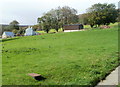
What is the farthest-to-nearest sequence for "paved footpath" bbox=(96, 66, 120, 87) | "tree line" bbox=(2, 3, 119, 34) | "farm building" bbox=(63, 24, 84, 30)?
"farm building" bbox=(63, 24, 84, 30) → "tree line" bbox=(2, 3, 119, 34) → "paved footpath" bbox=(96, 66, 120, 87)

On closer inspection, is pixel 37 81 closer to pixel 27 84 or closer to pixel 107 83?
pixel 27 84

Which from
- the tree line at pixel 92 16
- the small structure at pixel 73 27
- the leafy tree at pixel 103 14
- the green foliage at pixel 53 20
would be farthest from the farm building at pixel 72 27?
the leafy tree at pixel 103 14

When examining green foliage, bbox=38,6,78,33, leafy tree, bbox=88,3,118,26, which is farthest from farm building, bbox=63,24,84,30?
leafy tree, bbox=88,3,118,26

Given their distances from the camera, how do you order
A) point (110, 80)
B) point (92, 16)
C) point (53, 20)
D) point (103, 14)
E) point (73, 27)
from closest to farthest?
point (110, 80)
point (103, 14)
point (92, 16)
point (53, 20)
point (73, 27)

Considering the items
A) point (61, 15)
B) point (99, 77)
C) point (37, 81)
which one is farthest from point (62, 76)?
point (61, 15)

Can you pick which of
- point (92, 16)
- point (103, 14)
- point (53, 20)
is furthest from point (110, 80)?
point (53, 20)

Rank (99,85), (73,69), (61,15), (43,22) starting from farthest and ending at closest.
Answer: (43,22), (61,15), (73,69), (99,85)

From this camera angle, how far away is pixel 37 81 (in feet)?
10.9

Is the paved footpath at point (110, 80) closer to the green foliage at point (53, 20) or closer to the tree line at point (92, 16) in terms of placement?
the tree line at point (92, 16)

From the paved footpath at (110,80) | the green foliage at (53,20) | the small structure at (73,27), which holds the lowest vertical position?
the paved footpath at (110,80)

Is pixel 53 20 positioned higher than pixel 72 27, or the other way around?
pixel 53 20

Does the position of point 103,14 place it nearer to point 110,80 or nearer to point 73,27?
point 73,27

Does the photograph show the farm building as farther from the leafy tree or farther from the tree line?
the leafy tree

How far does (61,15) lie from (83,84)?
3744cm
